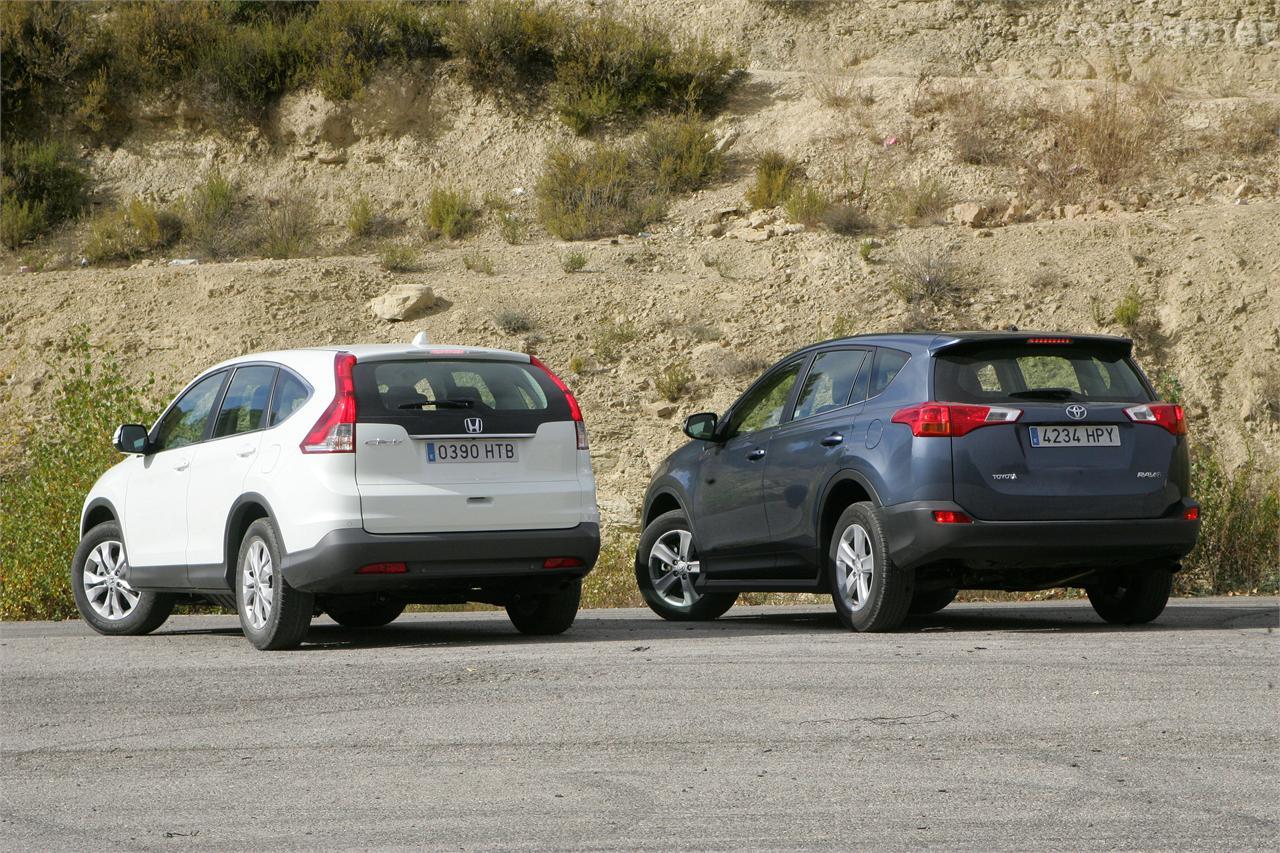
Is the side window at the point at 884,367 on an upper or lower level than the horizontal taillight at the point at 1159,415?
upper

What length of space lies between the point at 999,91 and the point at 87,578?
25.1 metres

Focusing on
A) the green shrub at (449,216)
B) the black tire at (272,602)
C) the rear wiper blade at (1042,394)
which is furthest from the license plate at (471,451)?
the green shrub at (449,216)

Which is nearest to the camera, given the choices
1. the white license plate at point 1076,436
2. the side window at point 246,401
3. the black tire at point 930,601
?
the white license plate at point 1076,436

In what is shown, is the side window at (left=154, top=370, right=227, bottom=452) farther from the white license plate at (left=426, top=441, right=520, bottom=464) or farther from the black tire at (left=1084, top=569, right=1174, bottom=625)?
the black tire at (left=1084, top=569, right=1174, bottom=625)

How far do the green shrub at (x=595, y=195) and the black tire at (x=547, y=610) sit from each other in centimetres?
2019

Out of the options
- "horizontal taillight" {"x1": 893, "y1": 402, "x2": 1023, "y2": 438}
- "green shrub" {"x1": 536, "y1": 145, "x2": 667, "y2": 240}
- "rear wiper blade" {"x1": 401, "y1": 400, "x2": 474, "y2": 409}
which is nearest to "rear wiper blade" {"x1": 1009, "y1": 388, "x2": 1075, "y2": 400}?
"horizontal taillight" {"x1": 893, "y1": 402, "x2": 1023, "y2": 438}

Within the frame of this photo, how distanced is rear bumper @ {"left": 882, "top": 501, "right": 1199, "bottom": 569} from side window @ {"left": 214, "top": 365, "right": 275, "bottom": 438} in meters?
3.83

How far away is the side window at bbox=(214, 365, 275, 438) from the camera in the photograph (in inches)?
379

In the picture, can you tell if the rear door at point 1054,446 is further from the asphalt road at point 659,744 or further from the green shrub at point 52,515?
the green shrub at point 52,515

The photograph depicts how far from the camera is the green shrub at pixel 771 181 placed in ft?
98.7

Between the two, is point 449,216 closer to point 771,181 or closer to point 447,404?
point 771,181

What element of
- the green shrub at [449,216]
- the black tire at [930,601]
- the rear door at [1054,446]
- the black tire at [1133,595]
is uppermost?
the green shrub at [449,216]

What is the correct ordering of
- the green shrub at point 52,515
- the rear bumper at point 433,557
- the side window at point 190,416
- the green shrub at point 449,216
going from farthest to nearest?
the green shrub at point 449,216, the green shrub at point 52,515, the side window at point 190,416, the rear bumper at point 433,557

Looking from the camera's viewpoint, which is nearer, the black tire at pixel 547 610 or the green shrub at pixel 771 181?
the black tire at pixel 547 610
